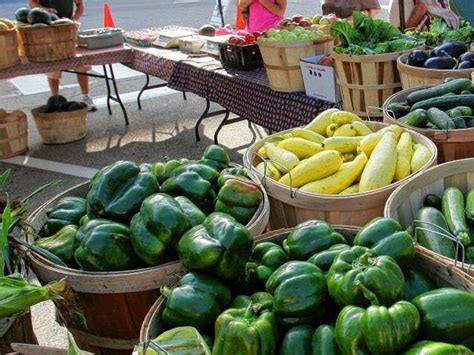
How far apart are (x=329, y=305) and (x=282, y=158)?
1.15 m

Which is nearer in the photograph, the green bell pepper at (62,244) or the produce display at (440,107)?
the green bell pepper at (62,244)

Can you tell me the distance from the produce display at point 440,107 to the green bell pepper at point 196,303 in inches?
63.4

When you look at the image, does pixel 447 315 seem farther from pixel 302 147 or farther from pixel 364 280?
pixel 302 147

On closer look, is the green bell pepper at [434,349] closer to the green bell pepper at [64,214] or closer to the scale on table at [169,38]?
the green bell pepper at [64,214]

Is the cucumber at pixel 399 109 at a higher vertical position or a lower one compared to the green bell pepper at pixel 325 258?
lower

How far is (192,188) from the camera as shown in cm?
228

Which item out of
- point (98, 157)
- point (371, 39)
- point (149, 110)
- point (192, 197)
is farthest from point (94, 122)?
point (192, 197)

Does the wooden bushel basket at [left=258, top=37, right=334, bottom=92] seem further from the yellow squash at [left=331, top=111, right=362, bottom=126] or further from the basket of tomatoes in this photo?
the yellow squash at [left=331, top=111, right=362, bottom=126]

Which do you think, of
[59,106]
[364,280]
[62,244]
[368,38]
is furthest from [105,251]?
[59,106]

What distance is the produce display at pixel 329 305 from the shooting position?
1353 mm

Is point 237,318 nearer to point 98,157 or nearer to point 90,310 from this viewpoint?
point 90,310

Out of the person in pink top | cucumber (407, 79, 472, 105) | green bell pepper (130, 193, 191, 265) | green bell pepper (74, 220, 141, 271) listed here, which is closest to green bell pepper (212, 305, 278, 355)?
green bell pepper (130, 193, 191, 265)

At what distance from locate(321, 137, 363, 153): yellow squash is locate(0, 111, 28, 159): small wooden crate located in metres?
4.11

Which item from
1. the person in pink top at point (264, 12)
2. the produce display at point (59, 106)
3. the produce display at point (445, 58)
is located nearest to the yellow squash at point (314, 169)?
the produce display at point (445, 58)
